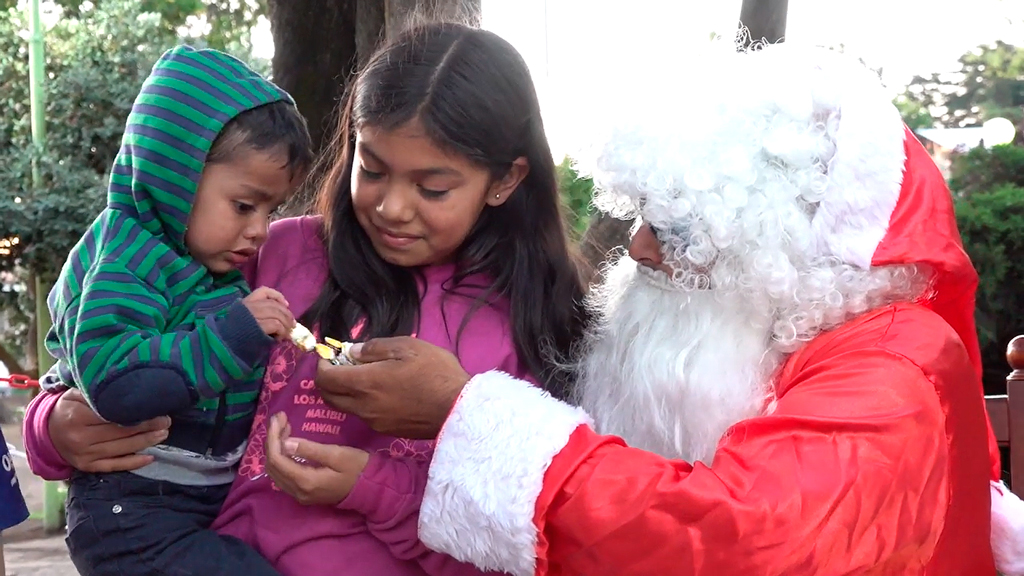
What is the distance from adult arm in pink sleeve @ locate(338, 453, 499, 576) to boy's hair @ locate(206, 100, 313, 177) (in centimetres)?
63

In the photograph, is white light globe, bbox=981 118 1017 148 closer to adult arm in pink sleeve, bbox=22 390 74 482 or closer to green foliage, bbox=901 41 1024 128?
green foliage, bbox=901 41 1024 128

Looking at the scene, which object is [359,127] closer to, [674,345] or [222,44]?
[674,345]

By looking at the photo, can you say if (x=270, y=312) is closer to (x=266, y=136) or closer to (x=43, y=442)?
(x=266, y=136)

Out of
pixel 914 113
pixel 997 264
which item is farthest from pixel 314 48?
pixel 914 113

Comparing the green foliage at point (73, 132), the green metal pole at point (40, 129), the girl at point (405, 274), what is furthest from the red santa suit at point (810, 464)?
the green metal pole at point (40, 129)

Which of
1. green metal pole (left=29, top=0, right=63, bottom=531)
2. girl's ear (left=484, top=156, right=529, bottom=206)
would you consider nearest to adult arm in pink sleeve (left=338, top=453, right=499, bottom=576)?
girl's ear (left=484, top=156, right=529, bottom=206)

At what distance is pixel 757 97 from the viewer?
1.99 metres

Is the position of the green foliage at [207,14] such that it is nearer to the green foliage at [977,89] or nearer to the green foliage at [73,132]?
the green foliage at [73,132]

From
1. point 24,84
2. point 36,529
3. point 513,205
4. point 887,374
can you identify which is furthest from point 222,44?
point 887,374

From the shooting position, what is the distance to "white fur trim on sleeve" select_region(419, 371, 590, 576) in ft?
5.63

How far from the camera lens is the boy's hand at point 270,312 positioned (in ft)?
6.42

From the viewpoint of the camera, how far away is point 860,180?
1.87 metres

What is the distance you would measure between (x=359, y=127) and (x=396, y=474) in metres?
0.71

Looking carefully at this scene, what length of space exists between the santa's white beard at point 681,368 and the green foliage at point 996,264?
15.8ft
